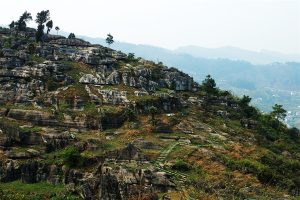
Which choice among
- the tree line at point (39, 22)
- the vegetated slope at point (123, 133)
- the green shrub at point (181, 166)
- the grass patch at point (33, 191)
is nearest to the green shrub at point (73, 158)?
the vegetated slope at point (123, 133)

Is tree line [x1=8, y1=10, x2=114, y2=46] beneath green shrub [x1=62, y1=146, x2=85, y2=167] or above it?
above

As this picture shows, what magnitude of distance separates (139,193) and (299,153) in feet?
128

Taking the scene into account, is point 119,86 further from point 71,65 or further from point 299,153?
point 299,153

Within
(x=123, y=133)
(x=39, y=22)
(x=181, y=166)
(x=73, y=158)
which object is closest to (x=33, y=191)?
(x=73, y=158)

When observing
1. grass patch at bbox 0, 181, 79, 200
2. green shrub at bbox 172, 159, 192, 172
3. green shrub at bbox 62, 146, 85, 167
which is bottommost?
grass patch at bbox 0, 181, 79, 200

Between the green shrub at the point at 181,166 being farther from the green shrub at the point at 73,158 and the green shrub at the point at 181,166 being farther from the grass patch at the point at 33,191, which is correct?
the grass patch at the point at 33,191

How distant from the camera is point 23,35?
4540 inches

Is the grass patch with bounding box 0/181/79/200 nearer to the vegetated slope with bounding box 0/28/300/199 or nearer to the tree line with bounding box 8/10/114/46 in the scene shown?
the vegetated slope with bounding box 0/28/300/199

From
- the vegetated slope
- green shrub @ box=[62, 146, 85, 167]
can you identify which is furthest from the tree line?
green shrub @ box=[62, 146, 85, 167]

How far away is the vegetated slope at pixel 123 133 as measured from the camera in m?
61.1

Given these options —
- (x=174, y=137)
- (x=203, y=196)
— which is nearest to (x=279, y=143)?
(x=174, y=137)

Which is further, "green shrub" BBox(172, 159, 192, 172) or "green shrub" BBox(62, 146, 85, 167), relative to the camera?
"green shrub" BBox(62, 146, 85, 167)

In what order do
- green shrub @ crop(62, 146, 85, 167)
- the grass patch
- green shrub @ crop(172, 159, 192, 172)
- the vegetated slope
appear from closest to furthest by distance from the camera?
the grass patch < the vegetated slope < green shrub @ crop(172, 159, 192, 172) < green shrub @ crop(62, 146, 85, 167)

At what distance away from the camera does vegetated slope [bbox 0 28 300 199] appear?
200 feet
